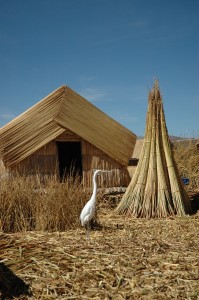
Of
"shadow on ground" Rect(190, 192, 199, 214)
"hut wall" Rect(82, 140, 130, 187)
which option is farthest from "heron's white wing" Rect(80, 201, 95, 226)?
"hut wall" Rect(82, 140, 130, 187)

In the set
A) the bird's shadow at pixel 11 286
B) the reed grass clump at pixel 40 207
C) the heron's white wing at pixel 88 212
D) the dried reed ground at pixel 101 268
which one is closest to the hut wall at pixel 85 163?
the reed grass clump at pixel 40 207

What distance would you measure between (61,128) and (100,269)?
5499mm

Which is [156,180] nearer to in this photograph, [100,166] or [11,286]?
[100,166]

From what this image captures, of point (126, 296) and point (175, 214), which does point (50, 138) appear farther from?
point (126, 296)

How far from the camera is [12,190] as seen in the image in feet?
19.6

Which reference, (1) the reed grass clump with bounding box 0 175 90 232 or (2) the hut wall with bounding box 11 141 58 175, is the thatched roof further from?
(1) the reed grass clump with bounding box 0 175 90 232

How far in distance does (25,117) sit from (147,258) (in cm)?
532

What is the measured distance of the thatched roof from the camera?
8.41 metres

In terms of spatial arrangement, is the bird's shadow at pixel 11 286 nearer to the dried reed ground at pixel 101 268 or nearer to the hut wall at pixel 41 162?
the dried reed ground at pixel 101 268

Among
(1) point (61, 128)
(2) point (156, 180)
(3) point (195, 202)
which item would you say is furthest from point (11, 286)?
(1) point (61, 128)

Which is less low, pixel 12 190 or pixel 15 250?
pixel 12 190

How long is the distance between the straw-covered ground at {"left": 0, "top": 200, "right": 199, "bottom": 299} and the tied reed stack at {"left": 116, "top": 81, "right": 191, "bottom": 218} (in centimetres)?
199

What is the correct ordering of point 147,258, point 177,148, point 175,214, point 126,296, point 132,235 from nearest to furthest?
point 126,296, point 147,258, point 132,235, point 175,214, point 177,148

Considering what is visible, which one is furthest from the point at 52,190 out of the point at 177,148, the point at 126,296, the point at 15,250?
the point at 177,148
